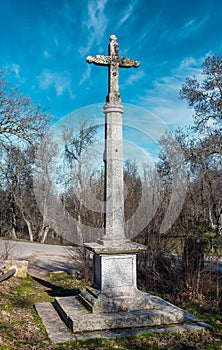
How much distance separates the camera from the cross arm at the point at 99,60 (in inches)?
245

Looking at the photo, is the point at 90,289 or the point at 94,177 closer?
the point at 90,289

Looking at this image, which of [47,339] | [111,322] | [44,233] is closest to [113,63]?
[111,322]

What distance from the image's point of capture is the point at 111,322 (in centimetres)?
512


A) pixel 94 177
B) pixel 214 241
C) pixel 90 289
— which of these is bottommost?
pixel 90 289

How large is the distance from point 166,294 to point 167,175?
509cm

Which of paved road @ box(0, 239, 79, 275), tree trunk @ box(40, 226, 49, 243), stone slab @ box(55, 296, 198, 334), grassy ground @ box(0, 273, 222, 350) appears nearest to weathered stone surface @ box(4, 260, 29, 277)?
paved road @ box(0, 239, 79, 275)

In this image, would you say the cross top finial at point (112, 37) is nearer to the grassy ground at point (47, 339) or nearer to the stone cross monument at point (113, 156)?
the stone cross monument at point (113, 156)

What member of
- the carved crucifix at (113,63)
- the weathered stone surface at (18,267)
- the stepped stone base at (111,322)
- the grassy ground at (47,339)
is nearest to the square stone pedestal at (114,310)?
the stepped stone base at (111,322)

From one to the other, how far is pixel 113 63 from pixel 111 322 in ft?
15.0

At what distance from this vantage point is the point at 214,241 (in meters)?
7.71

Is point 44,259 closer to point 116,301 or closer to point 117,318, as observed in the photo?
point 116,301

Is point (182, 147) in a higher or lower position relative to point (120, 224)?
higher

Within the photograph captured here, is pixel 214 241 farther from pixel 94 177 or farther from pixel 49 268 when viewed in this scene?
pixel 49 268

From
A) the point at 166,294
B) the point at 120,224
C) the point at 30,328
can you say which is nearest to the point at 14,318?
the point at 30,328
